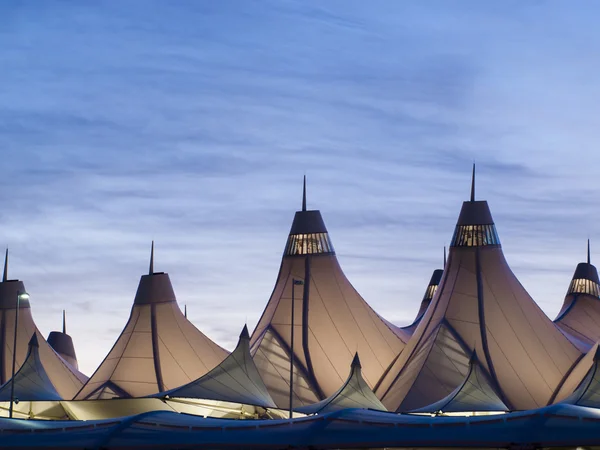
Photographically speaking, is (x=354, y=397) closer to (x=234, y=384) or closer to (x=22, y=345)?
(x=234, y=384)

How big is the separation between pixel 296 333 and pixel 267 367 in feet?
7.24

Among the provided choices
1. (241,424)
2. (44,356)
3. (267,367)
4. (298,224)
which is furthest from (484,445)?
(44,356)

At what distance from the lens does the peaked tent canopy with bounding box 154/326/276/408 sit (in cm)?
Answer: 5128

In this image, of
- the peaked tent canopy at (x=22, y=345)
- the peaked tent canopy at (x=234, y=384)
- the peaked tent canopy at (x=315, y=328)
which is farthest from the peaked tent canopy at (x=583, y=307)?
the peaked tent canopy at (x=22, y=345)

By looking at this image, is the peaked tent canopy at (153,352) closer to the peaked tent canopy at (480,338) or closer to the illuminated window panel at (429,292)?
the peaked tent canopy at (480,338)

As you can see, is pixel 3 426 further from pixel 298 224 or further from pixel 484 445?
pixel 298 224

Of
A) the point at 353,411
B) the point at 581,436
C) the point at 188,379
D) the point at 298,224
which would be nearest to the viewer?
the point at 581,436

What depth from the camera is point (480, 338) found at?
58.5 metres

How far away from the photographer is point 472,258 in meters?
60.2

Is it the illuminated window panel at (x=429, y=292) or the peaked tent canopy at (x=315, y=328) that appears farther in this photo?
the illuminated window panel at (x=429, y=292)

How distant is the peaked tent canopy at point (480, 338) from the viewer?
5672 cm

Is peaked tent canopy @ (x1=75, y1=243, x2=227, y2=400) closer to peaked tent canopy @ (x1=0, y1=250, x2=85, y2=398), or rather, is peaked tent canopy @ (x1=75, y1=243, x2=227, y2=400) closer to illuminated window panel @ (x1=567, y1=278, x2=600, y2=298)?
peaked tent canopy @ (x1=0, y1=250, x2=85, y2=398)

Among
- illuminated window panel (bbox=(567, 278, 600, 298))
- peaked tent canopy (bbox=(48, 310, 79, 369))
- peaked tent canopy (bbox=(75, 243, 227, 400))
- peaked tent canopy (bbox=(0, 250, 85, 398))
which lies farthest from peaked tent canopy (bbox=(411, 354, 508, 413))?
peaked tent canopy (bbox=(48, 310, 79, 369))

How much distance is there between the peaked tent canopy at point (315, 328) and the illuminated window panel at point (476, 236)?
16.7 ft
